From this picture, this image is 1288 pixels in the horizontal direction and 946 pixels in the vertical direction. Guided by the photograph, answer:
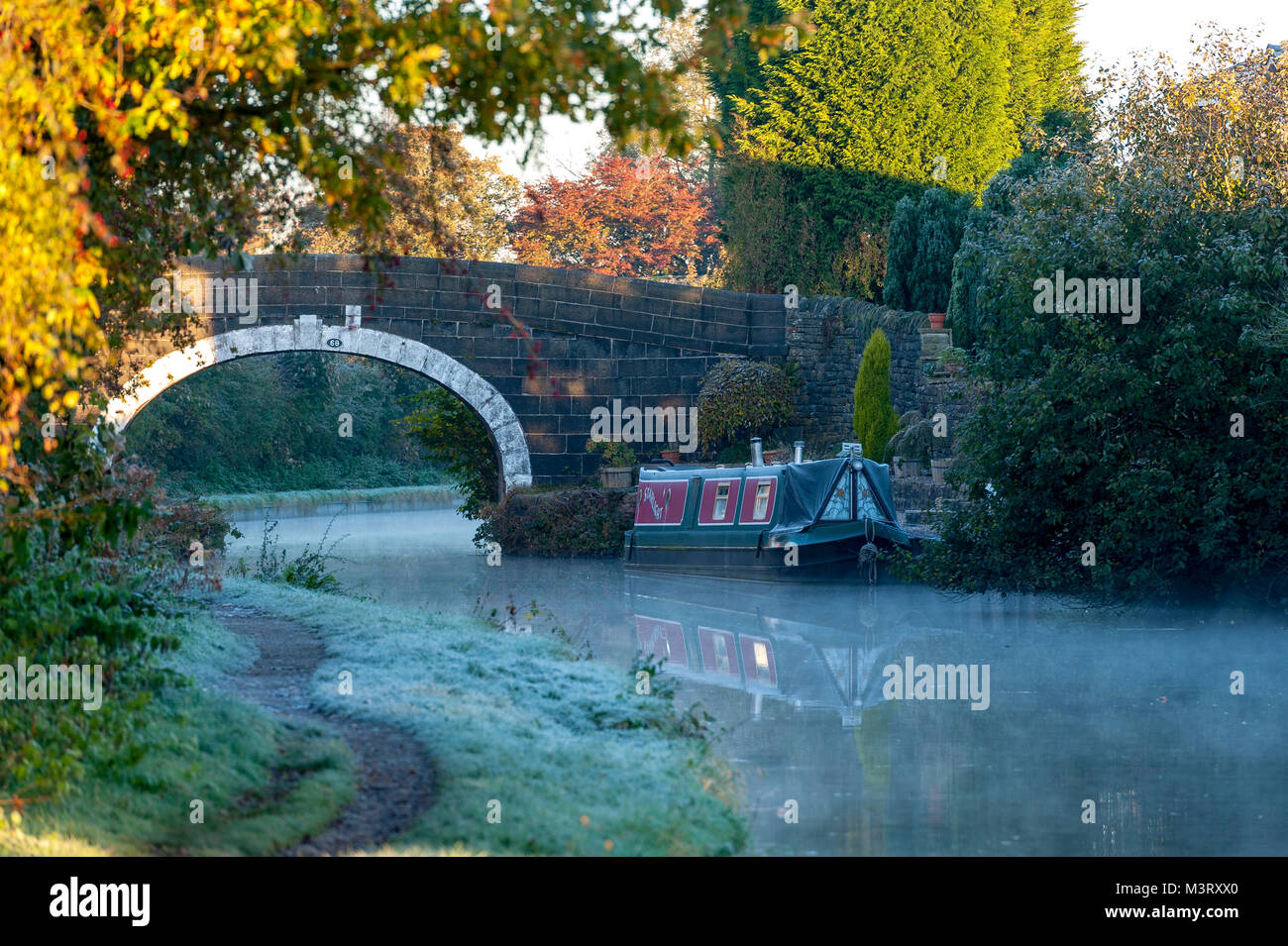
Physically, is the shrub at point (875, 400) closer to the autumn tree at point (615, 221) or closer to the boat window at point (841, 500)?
the boat window at point (841, 500)

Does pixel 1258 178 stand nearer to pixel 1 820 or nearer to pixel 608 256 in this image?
pixel 1 820

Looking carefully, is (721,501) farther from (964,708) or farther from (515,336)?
(964,708)

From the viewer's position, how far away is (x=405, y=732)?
20.5ft

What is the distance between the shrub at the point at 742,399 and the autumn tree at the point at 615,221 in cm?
1548

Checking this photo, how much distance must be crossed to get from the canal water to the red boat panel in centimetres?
190

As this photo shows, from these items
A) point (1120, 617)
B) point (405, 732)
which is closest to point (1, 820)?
point (405, 732)

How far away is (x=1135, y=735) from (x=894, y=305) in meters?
14.6

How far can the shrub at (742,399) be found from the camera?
21.2 meters

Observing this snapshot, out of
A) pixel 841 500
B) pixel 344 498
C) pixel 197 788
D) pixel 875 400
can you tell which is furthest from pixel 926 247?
pixel 344 498

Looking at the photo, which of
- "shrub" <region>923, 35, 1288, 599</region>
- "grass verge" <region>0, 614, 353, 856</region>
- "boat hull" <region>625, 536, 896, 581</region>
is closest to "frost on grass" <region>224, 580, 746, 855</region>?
"grass verge" <region>0, 614, 353, 856</region>

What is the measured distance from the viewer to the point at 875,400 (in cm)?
1975

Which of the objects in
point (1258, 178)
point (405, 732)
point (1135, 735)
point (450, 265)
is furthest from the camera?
point (1258, 178)

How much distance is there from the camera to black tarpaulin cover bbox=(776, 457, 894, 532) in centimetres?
1631

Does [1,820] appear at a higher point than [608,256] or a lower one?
lower
